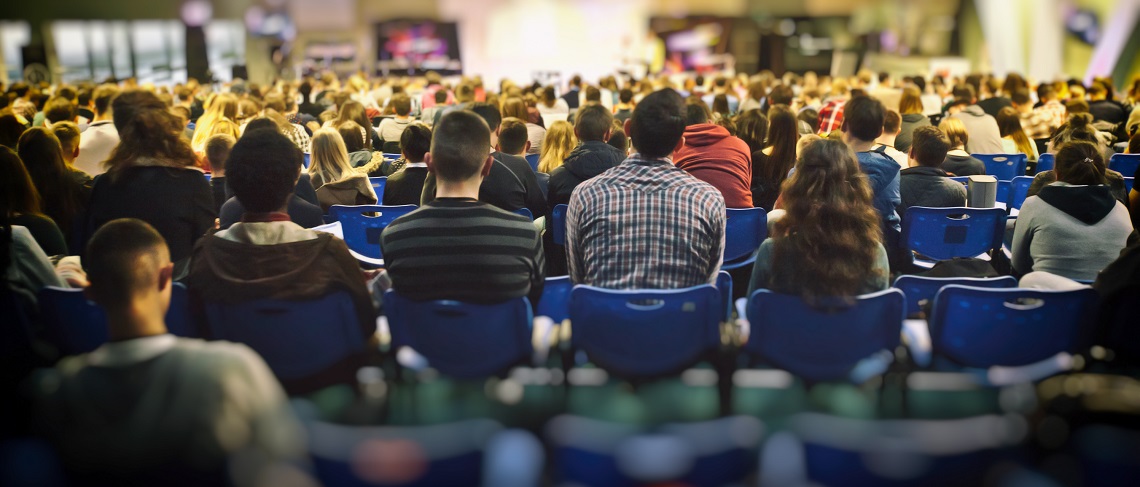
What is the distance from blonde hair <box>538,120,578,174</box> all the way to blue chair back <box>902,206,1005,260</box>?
229cm

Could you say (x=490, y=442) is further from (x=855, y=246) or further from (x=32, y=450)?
(x=855, y=246)

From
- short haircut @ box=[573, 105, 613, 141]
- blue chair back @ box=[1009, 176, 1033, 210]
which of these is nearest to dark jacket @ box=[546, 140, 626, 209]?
short haircut @ box=[573, 105, 613, 141]

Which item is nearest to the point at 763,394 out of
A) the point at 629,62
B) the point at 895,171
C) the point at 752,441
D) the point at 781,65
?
the point at 752,441

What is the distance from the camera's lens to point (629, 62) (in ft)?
75.4

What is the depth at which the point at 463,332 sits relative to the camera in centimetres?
275

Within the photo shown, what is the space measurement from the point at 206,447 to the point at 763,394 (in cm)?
134

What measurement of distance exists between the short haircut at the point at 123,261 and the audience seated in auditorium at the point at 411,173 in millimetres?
2772

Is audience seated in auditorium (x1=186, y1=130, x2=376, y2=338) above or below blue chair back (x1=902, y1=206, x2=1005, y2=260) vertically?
above

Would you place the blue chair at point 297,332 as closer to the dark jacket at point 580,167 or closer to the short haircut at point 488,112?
the dark jacket at point 580,167

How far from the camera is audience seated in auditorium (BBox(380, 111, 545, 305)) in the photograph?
2.76 m

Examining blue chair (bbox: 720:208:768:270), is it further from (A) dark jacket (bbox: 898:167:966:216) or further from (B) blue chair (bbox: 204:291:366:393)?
A: (B) blue chair (bbox: 204:291:366:393)

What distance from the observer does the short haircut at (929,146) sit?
470cm

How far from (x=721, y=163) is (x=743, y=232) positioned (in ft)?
1.80

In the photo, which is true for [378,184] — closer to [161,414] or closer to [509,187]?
[509,187]
